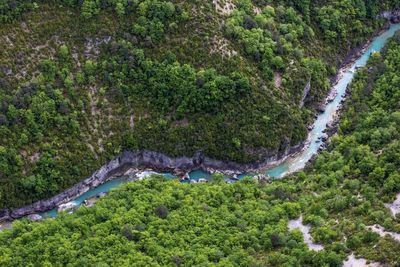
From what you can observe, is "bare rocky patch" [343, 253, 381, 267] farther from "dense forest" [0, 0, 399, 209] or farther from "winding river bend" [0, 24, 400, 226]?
"dense forest" [0, 0, 399, 209]

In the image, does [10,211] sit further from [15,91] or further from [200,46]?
[200,46]

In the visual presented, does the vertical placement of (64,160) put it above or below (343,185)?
below

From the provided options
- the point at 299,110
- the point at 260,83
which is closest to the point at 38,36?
the point at 260,83

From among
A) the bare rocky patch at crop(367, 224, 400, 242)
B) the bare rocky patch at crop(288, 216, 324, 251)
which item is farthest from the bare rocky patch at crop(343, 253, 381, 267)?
the bare rocky patch at crop(367, 224, 400, 242)

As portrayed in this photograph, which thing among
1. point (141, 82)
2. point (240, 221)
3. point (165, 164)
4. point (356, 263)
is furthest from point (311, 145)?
point (356, 263)

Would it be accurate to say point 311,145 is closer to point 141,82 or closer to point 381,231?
point 381,231

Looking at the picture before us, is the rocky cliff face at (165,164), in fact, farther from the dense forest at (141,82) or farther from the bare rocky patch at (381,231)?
the bare rocky patch at (381,231)

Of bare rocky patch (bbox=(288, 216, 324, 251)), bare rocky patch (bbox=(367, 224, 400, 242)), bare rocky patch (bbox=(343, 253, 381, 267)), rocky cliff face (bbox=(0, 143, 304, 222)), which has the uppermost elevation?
bare rocky patch (bbox=(367, 224, 400, 242))
